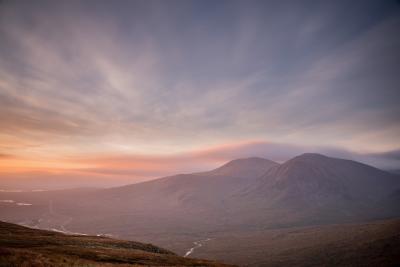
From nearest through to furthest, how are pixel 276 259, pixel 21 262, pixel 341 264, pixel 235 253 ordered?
pixel 21 262, pixel 341 264, pixel 276 259, pixel 235 253

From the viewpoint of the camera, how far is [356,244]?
16100 centimetres

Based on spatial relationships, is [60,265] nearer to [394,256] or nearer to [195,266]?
[195,266]

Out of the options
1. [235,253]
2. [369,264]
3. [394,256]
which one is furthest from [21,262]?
[235,253]

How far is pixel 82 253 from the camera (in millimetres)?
38906

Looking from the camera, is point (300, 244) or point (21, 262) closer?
point (21, 262)

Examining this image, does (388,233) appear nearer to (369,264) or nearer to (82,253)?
Result: (369,264)

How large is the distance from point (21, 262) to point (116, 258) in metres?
17.3

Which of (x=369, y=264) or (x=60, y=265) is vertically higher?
(x=60, y=265)

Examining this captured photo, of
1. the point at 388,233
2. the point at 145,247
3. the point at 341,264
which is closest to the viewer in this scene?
the point at 145,247

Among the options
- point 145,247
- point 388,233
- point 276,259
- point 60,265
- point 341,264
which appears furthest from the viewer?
point 388,233

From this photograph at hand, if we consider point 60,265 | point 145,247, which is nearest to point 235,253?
point 145,247

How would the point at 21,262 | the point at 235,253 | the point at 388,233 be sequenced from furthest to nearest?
the point at 235,253, the point at 388,233, the point at 21,262

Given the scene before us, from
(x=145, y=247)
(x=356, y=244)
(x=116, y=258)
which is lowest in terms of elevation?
(x=356, y=244)

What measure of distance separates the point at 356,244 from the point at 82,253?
17203cm
